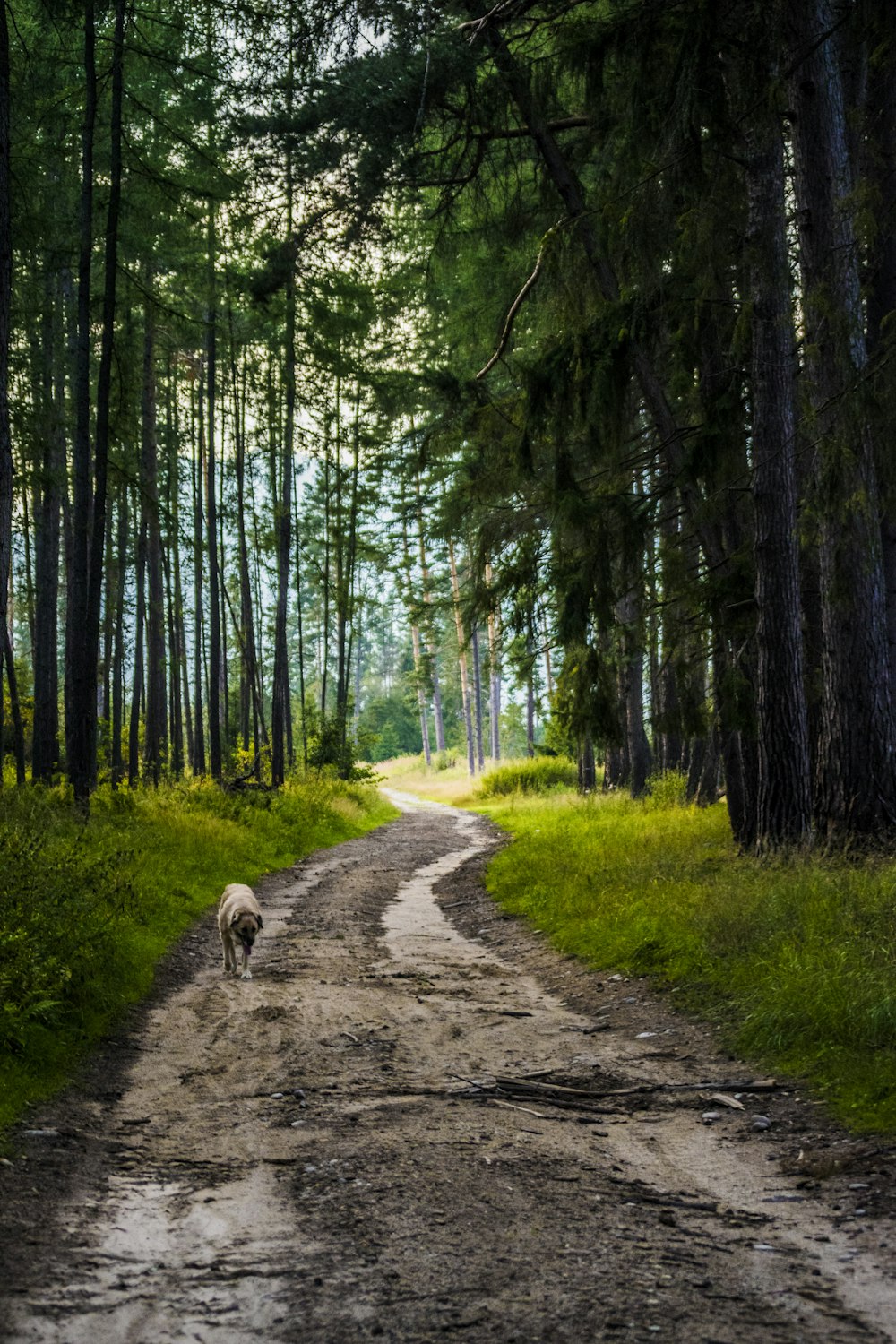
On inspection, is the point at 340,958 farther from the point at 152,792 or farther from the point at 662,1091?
the point at 152,792

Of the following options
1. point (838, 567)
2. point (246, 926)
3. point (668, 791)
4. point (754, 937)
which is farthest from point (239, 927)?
point (668, 791)

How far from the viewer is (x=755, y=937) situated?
25.2 ft

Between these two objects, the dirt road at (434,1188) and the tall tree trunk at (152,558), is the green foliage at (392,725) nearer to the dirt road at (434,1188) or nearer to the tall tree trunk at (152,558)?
the tall tree trunk at (152,558)


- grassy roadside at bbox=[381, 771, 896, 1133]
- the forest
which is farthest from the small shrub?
grassy roadside at bbox=[381, 771, 896, 1133]

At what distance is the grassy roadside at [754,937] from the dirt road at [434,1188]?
1.08 ft

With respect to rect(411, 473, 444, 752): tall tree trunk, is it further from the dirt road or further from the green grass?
the dirt road

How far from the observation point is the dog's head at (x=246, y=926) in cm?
882

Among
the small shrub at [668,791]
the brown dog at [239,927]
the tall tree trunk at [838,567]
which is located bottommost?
the brown dog at [239,927]

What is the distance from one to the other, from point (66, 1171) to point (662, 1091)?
3.17 m

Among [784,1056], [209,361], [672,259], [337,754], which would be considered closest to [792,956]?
[784,1056]

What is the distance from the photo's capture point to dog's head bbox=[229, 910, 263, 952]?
882cm

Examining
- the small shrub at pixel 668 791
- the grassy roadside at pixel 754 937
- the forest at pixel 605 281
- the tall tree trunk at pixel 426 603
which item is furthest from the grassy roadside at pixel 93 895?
the small shrub at pixel 668 791

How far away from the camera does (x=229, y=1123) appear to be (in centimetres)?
525

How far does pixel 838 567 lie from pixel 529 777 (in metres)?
26.0
